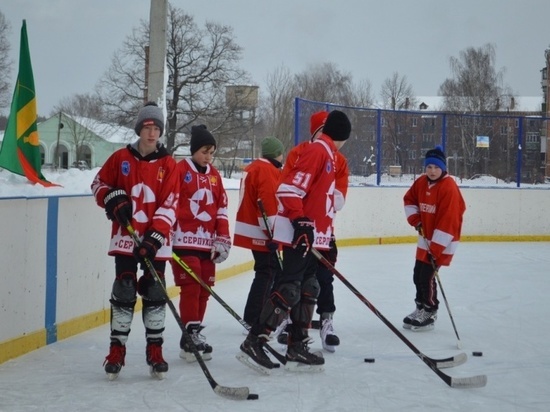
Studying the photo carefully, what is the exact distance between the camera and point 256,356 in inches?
177

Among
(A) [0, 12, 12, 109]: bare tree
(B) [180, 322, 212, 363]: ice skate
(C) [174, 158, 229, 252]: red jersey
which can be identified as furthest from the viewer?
(A) [0, 12, 12, 109]: bare tree

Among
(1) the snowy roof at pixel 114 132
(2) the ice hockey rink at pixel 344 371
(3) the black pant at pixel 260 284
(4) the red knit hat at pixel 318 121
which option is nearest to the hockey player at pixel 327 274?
(4) the red knit hat at pixel 318 121

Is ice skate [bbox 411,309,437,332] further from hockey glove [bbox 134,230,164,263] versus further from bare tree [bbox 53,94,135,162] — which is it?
bare tree [bbox 53,94,135,162]

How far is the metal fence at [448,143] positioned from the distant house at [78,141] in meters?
20.9

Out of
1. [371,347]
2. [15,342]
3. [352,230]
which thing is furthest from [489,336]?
[352,230]

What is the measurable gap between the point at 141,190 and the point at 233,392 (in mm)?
1136

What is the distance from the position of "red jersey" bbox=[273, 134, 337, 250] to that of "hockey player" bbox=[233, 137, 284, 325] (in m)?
0.73

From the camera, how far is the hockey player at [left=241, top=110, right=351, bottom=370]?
14.5ft

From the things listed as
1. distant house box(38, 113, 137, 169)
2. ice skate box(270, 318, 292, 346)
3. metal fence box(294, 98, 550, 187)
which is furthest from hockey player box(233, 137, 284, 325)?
distant house box(38, 113, 137, 169)

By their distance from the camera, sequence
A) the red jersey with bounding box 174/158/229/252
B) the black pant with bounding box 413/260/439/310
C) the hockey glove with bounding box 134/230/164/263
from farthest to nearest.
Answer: the black pant with bounding box 413/260/439/310
the red jersey with bounding box 174/158/229/252
the hockey glove with bounding box 134/230/164/263

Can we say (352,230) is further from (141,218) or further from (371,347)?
(141,218)

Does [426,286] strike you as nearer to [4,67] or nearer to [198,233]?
[198,233]

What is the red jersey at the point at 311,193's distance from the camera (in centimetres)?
441

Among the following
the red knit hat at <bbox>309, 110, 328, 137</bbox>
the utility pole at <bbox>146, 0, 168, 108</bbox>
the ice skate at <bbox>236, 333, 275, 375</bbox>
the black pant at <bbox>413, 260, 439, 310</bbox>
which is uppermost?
the utility pole at <bbox>146, 0, 168, 108</bbox>
